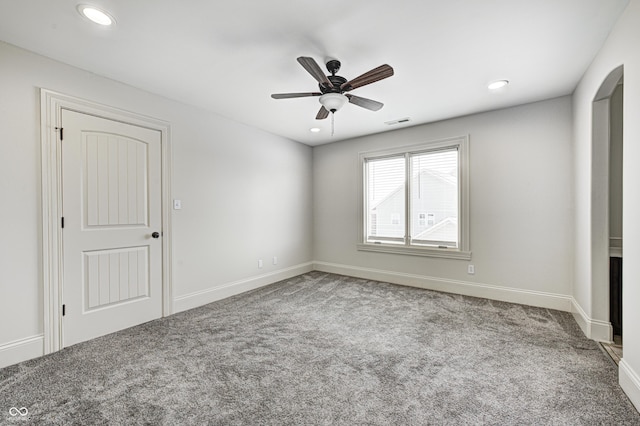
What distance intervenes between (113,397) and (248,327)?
1277 mm

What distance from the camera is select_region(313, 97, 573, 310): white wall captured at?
3.43 metres

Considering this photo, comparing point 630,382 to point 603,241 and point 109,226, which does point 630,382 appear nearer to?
point 603,241

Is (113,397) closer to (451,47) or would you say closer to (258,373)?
(258,373)

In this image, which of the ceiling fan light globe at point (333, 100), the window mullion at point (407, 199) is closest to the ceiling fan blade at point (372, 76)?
the ceiling fan light globe at point (333, 100)

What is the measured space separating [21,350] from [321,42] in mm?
3470

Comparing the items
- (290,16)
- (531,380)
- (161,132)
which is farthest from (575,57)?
(161,132)

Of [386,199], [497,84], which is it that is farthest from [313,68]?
[386,199]

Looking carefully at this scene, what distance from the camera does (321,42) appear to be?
7.50 ft

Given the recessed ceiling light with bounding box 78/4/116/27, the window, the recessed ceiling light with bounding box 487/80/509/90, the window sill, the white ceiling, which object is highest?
the white ceiling

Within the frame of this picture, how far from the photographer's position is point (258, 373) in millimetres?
2145

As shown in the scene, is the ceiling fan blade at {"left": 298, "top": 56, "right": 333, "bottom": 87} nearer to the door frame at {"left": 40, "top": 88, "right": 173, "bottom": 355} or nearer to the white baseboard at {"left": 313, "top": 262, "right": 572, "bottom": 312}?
the door frame at {"left": 40, "top": 88, "right": 173, "bottom": 355}

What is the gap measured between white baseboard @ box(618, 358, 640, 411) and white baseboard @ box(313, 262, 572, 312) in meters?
1.66

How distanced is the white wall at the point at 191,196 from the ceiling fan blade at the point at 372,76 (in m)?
2.21

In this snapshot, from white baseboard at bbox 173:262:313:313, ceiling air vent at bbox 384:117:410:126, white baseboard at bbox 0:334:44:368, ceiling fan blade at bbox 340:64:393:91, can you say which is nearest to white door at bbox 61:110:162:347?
white baseboard at bbox 0:334:44:368
